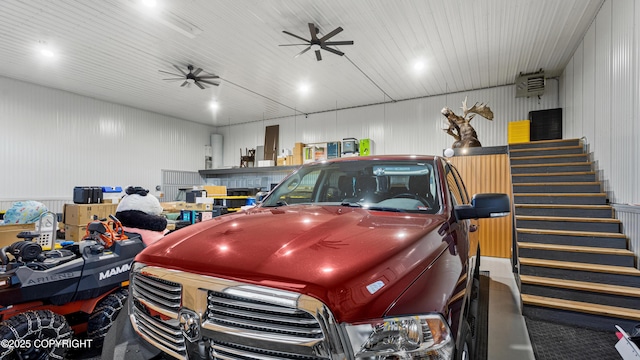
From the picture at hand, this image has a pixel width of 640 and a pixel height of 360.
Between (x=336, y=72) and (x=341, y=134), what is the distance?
3.44m

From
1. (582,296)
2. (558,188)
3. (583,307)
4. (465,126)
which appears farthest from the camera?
(465,126)

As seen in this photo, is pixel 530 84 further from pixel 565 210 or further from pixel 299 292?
pixel 299 292

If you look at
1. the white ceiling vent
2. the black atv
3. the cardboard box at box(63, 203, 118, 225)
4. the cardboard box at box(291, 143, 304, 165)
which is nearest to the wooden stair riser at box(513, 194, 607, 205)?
the white ceiling vent

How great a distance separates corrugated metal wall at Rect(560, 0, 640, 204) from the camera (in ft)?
11.6

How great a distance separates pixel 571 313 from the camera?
314 cm

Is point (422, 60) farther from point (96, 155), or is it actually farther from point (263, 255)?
point (96, 155)

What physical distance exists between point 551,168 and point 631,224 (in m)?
2.04

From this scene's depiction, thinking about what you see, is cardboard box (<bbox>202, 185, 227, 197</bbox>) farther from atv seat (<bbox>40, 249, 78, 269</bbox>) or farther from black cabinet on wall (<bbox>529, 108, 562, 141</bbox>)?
black cabinet on wall (<bbox>529, 108, 562, 141</bbox>)

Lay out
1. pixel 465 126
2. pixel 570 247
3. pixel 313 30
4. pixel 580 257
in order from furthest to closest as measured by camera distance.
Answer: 1. pixel 465 126
2. pixel 313 30
3. pixel 570 247
4. pixel 580 257

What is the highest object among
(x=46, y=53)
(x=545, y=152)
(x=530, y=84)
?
(x=46, y=53)

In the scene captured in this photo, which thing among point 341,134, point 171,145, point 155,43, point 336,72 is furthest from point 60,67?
point 341,134

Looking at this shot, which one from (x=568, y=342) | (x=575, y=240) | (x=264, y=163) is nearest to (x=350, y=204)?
(x=568, y=342)

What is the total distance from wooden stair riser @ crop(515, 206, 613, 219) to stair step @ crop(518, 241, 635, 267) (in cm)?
67

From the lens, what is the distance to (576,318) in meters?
3.11
